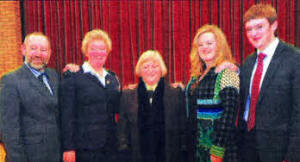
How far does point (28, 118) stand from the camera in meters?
1.91

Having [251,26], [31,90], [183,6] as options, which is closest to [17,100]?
[31,90]

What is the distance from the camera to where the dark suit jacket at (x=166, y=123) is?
208 centimetres

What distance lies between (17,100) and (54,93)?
0.98 feet

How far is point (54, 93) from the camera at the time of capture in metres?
2.05

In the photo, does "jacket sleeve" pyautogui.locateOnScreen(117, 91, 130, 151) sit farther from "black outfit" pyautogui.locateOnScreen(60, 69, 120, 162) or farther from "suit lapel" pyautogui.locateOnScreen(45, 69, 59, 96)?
"suit lapel" pyautogui.locateOnScreen(45, 69, 59, 96)

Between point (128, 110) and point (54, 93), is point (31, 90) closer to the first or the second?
point (54, 93)

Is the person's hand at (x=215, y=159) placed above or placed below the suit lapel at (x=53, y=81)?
below

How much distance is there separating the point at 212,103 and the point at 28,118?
57.1 inches

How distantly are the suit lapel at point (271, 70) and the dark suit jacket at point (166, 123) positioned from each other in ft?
2.39

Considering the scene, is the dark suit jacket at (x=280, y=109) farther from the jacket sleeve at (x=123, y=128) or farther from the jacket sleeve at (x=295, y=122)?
the jacket sleeve at (x=123, y=128)

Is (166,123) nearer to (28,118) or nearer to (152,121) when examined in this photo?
(152,121)

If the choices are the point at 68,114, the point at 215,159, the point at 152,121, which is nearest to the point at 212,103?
the point at 215,159

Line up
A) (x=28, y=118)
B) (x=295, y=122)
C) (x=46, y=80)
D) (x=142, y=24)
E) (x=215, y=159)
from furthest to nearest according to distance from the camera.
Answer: (x=142, y=24), (x=46, y=80), (x=28, y=118), (x=215, y=159), (x=295, y=122)

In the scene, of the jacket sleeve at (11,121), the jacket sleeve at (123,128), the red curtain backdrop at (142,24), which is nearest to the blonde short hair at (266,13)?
the jacket sleeve at (123,128)
